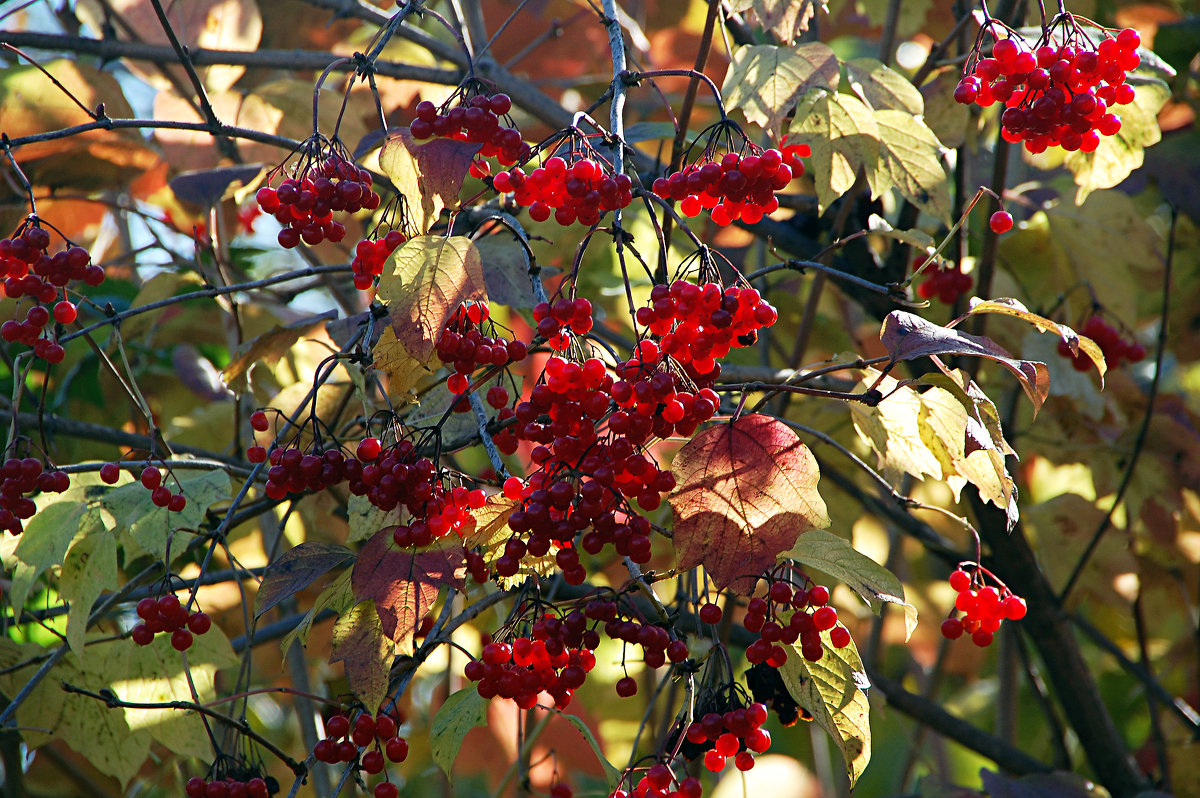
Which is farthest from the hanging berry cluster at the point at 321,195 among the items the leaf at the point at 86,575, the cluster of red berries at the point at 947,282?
the cluster of red berries at the point at 947,282

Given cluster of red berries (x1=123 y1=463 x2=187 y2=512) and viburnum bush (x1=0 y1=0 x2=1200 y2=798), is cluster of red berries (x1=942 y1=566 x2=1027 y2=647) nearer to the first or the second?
viburnum bush (x1=0 y1=0 x2=1200 y2=798)

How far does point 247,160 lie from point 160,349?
2.89 feet

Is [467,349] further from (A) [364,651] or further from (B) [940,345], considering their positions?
(B) [940,345]

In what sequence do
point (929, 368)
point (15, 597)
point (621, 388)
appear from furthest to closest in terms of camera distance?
point (929, 368) < point (15, 597) < point (621, 388)

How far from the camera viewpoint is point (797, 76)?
1.54 metres

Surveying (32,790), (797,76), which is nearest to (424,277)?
(797,76)

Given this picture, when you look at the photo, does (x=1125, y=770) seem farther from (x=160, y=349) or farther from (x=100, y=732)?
(x=160, y=349)

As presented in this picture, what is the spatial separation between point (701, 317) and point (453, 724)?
2.37 ft

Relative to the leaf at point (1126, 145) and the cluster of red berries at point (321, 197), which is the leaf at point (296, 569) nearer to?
the cluster of red berries at point (321, 197)

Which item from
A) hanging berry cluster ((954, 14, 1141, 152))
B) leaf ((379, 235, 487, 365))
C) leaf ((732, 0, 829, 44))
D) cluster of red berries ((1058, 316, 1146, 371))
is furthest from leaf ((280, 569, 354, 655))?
cluster of red berries ((1058, 316, 1146, 371))

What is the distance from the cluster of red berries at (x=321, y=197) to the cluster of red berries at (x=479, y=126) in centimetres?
12

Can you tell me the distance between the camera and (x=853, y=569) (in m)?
1.28

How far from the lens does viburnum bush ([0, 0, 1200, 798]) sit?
118 centimetres

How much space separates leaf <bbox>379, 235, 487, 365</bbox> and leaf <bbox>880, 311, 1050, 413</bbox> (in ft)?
1.69
